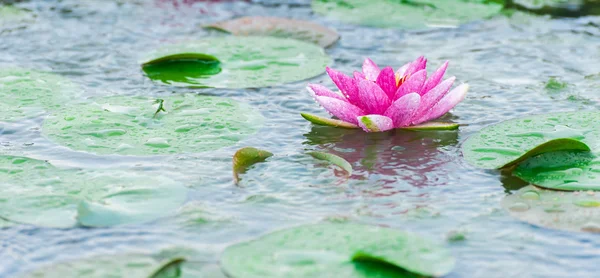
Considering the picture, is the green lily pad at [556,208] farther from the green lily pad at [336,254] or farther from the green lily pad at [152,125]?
the green lily pad at [152,125]

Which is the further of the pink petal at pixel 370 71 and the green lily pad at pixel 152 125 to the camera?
the pink petal at pixel 370 71

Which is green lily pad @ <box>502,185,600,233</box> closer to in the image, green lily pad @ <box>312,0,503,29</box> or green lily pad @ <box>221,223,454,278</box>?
green lily pad @ <box>221,223,454,278</box>

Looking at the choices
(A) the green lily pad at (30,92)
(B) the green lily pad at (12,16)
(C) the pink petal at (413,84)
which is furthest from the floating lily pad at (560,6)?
(B) the green lily pad at (12,16)

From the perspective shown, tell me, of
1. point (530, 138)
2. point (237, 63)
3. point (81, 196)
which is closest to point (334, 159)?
point (530, 138)

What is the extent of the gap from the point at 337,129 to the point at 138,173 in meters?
1.02

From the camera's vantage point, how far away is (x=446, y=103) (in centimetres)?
366

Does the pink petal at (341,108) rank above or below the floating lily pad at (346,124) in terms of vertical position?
above

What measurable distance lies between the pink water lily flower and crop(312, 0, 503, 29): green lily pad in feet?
5.87

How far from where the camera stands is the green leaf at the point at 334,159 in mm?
3193

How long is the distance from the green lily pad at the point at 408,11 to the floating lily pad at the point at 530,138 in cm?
192

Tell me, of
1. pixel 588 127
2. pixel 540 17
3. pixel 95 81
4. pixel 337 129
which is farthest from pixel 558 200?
pixel 540 17

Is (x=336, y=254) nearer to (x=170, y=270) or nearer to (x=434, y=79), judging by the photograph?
(x=170, y=270)

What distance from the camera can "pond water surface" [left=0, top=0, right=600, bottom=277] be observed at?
8.68ft

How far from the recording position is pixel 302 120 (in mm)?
3895
